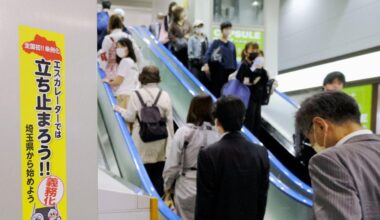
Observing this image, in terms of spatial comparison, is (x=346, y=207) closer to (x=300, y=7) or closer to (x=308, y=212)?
(x=308, y=212)

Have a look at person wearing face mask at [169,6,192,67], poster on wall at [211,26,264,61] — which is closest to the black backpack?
person wearing face mask at [169,6,192,67]

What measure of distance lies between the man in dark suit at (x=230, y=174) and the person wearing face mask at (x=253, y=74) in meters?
2.56

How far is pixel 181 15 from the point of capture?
315 inches

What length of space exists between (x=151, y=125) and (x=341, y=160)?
3.12 m

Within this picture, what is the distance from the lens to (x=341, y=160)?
147cm

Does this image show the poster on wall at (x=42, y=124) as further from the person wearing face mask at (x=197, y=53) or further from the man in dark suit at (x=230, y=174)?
the person wearing face mask at (x=197, y=53)

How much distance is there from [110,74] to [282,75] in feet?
29.1

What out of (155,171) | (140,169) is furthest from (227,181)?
(155,171)

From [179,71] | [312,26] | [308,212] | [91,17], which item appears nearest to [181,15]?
[179,71]

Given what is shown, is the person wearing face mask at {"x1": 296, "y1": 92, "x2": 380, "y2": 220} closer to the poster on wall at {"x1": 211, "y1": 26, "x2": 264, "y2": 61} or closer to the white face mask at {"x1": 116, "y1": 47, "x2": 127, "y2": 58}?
the white face mask at {"x1": 116, "y1": 47, "x2": 127, "y2": 58}

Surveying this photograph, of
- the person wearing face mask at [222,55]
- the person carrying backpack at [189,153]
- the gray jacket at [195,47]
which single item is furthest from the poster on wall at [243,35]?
the person carrying backpack at [189,153]

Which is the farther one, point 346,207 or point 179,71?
point 179,71

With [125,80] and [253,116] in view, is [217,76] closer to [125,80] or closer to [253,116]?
[253,116]

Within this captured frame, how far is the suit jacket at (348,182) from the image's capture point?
143 cm
